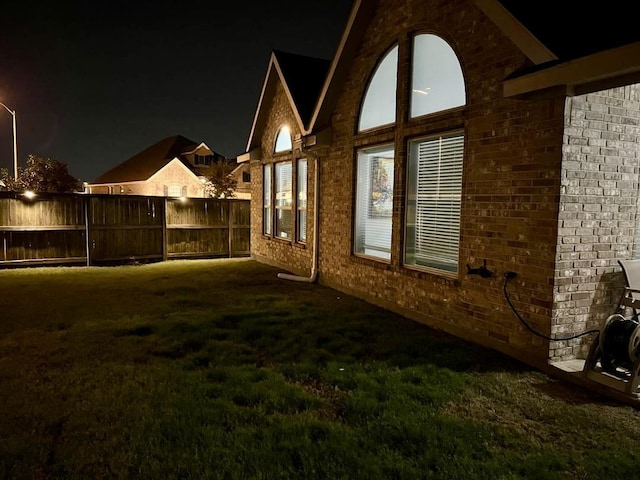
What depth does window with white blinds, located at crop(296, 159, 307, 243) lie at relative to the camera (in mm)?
10719

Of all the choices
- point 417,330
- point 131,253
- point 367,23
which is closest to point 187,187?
point 131,253

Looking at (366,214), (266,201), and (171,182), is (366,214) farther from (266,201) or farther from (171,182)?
(171,182)

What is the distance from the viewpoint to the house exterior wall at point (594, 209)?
4520 mm

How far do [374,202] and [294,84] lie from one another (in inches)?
183

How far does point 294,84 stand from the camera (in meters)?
11.0

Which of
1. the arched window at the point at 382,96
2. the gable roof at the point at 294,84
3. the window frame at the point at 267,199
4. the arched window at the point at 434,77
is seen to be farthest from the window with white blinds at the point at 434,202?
the window frame at the point at 267,199

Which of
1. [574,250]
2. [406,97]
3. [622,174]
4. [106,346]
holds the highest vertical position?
[406,97]

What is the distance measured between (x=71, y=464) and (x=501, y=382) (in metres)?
3.70

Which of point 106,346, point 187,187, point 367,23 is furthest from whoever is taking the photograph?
point 187,187

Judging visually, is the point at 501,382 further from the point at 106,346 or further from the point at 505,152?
the point at 106,346

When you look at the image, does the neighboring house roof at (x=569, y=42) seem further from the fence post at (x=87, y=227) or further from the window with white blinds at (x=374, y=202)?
the fence post at (x=87, y=227)

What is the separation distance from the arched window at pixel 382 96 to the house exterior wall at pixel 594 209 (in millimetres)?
3163

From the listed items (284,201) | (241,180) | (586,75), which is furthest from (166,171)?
(586,75)

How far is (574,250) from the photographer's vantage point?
4.61 meters
